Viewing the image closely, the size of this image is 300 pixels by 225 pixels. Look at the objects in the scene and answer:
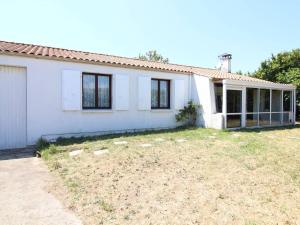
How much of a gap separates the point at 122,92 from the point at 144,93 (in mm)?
1272

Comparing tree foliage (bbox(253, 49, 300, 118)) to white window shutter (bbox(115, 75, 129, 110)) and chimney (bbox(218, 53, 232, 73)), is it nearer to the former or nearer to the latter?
chimney (bbox(218, 53, 232, 73))

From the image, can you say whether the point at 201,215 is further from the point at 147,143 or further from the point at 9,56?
the point at 9,56

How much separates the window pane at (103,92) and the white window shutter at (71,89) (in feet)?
3.96

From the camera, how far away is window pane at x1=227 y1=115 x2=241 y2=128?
15448mm

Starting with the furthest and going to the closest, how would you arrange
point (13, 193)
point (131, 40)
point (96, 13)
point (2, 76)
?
point (131, 40), point (96, 13), point (2, 76), point (13, 193)

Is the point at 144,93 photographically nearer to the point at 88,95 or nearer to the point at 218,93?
the point at 88,95

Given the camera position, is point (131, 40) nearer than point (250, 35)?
No

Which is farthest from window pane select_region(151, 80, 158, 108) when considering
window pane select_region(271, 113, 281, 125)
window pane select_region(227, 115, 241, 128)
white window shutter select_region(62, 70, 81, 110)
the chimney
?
the chimney

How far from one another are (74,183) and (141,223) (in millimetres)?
2346

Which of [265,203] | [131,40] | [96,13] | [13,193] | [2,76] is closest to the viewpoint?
[265,203]

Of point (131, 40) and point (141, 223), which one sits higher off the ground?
point (131, 40)

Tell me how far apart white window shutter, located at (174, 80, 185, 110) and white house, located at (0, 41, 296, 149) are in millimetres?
44

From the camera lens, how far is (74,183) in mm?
5996

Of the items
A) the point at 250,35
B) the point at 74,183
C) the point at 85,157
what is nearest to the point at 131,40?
the point at 250,35
